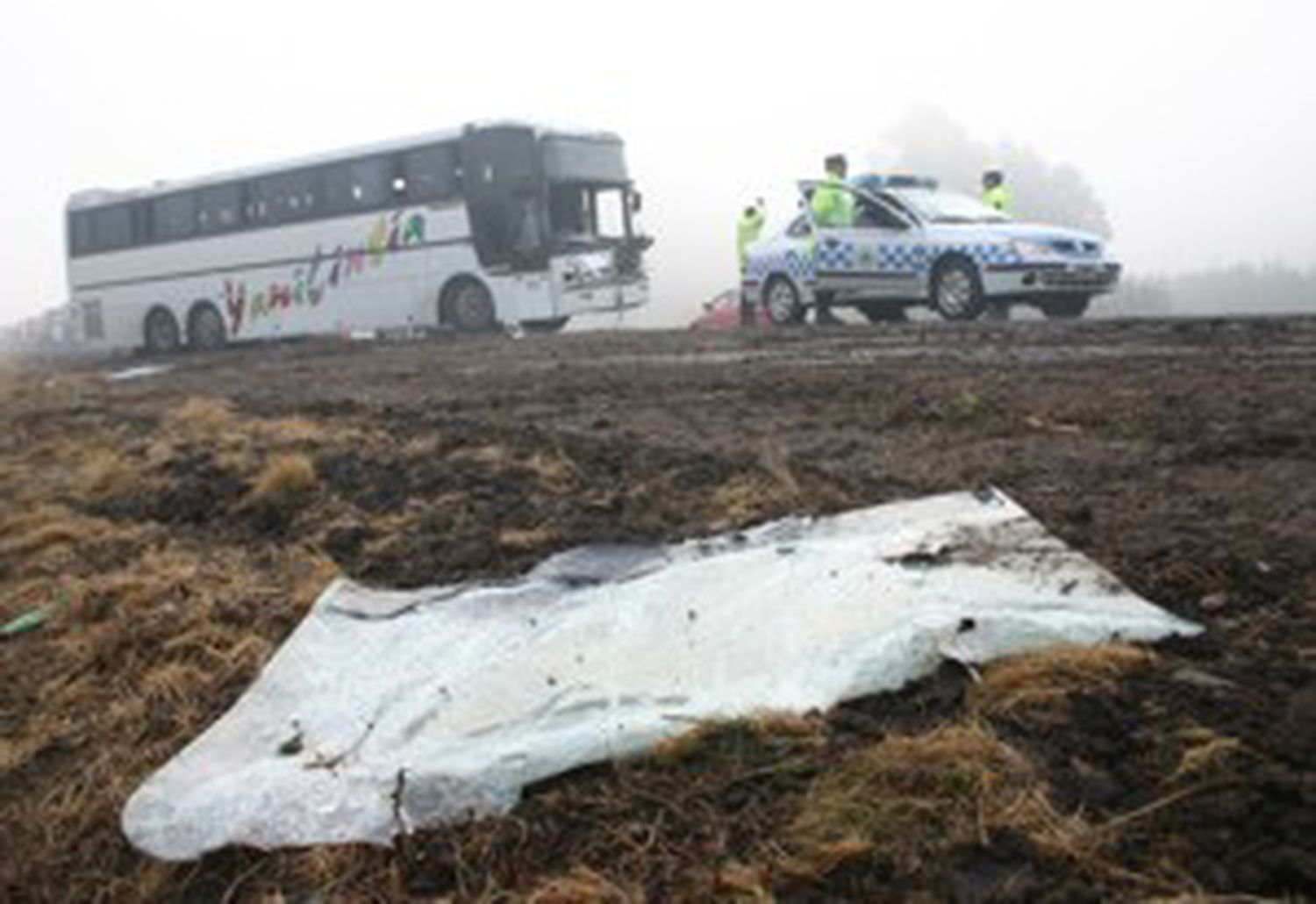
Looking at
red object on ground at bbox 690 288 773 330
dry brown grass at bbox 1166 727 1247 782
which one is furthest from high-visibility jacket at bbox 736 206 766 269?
dry brown grass at bbox 1166 727 1247 782

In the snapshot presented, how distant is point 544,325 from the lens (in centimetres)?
1927

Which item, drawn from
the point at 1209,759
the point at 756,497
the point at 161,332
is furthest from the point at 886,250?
the point at 161,332

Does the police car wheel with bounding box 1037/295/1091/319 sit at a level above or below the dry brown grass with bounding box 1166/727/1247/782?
above

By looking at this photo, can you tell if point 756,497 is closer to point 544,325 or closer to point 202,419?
point 202,419

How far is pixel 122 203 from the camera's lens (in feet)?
76.1

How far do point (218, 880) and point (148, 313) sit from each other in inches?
909

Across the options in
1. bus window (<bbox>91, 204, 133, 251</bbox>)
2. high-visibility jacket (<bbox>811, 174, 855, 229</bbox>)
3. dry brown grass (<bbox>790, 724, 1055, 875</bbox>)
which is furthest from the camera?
bus window (<bbox>91, 204, 133, 251</bbox>)

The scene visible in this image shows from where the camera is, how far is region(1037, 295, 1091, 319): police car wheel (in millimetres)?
13016

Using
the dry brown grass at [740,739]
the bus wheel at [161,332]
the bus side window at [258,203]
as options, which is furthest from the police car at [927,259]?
the bus wheel at [161,332]

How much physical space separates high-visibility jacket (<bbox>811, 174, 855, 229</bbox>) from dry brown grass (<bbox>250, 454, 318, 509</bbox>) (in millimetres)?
9429

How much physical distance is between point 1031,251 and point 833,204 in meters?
2.47

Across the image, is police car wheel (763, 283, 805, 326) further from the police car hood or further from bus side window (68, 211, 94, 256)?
bus side window (68, 211, 94, 256)

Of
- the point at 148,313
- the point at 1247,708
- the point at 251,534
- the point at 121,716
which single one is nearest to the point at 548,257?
the point at 148,313

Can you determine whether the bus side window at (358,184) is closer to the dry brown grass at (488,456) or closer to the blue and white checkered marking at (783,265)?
the blue and white checkered marking at (783,265)
